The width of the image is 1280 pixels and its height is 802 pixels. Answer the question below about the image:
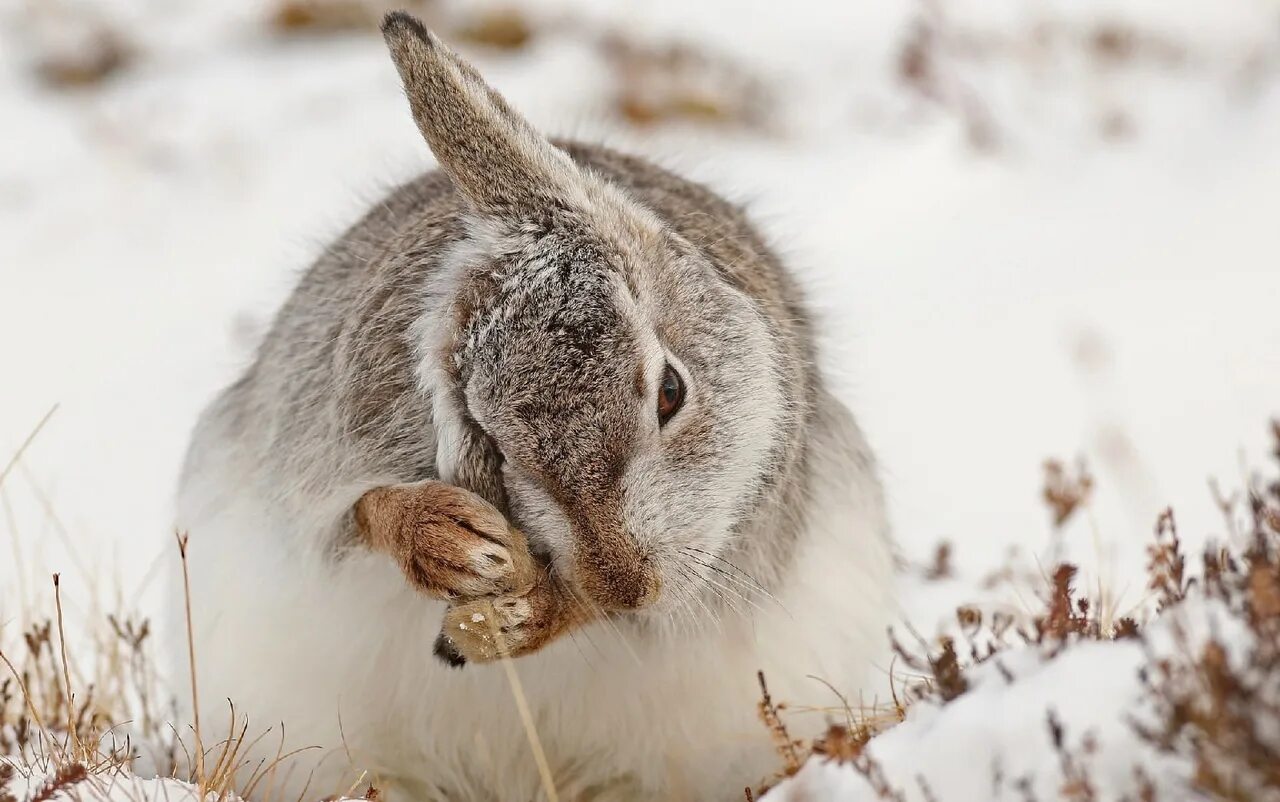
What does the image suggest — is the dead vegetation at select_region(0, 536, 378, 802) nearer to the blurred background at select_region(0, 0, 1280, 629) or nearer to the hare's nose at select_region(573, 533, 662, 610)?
the blurred background at select_region(0, 0, 1280, 629)

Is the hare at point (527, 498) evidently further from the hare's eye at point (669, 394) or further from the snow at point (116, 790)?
the snow at point (116, 790)

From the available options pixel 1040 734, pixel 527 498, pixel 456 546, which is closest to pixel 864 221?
pixel 527 498

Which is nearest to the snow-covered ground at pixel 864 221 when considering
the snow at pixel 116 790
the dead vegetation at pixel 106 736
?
the dead vegetation at pixel 106 736

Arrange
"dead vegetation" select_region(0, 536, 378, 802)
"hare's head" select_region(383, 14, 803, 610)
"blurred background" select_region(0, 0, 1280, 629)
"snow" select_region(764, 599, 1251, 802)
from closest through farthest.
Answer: "snow" select_region(764, 599, 1251, 802) → "hare's head" select_region(383, 14, 803, 610) → "dead vegetation" select_region(0, 536, 378, 802) → "blurred background" select_region(0, 0, 1280, 629)

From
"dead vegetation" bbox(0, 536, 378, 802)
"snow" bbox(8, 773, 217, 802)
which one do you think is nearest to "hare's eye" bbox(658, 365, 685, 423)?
"dead vegetation" bbox(0, 536, 378, 802)

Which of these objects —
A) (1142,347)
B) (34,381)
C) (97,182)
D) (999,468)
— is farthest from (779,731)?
(97,182)

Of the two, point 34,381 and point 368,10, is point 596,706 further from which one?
point 368,10

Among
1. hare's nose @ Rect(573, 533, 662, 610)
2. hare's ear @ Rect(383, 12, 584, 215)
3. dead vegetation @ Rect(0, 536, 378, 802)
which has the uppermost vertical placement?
hare's ear @ Rect(383, 12, 584, 215)

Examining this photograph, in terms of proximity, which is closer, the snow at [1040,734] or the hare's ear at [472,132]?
the snow at [1040,734]
